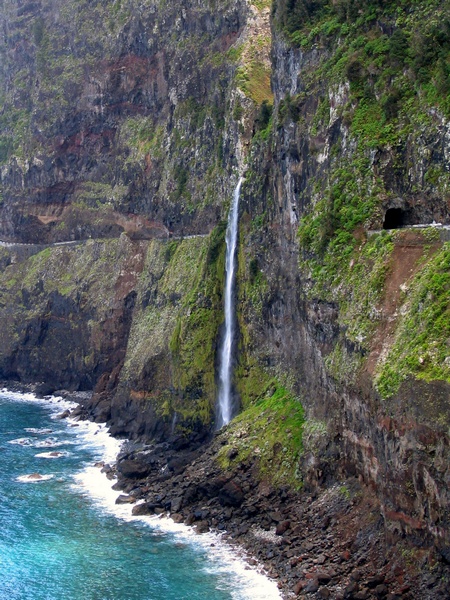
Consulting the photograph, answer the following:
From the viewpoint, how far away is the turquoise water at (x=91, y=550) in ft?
119

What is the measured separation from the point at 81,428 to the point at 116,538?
23391 millimetres

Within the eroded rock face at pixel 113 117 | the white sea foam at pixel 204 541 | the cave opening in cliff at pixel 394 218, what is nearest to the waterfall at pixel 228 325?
the eroded rock face at pixel 113 117

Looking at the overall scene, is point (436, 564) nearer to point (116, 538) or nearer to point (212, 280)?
point (116, 538)

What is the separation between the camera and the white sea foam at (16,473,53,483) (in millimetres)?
51656

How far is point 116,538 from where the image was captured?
41.8 metres

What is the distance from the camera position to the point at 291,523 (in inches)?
1528

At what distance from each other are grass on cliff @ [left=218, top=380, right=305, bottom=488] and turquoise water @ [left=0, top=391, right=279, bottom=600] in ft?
14.8

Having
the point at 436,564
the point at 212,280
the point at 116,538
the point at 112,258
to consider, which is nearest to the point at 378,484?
the point at 436,564

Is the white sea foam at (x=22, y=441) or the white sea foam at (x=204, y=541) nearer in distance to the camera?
the white sea foam at (x=204, y=541)

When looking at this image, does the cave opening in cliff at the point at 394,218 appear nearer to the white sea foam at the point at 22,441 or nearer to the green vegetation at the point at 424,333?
the green vegetation at the point at 424,333

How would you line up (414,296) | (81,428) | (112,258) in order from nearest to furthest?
1. (414,296)
2. (81,428)
3. (112,258)

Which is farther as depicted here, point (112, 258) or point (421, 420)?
point (112, 258)

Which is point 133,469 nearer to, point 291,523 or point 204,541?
point 204,541

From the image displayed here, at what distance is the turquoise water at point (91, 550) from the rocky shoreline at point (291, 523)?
101cm
